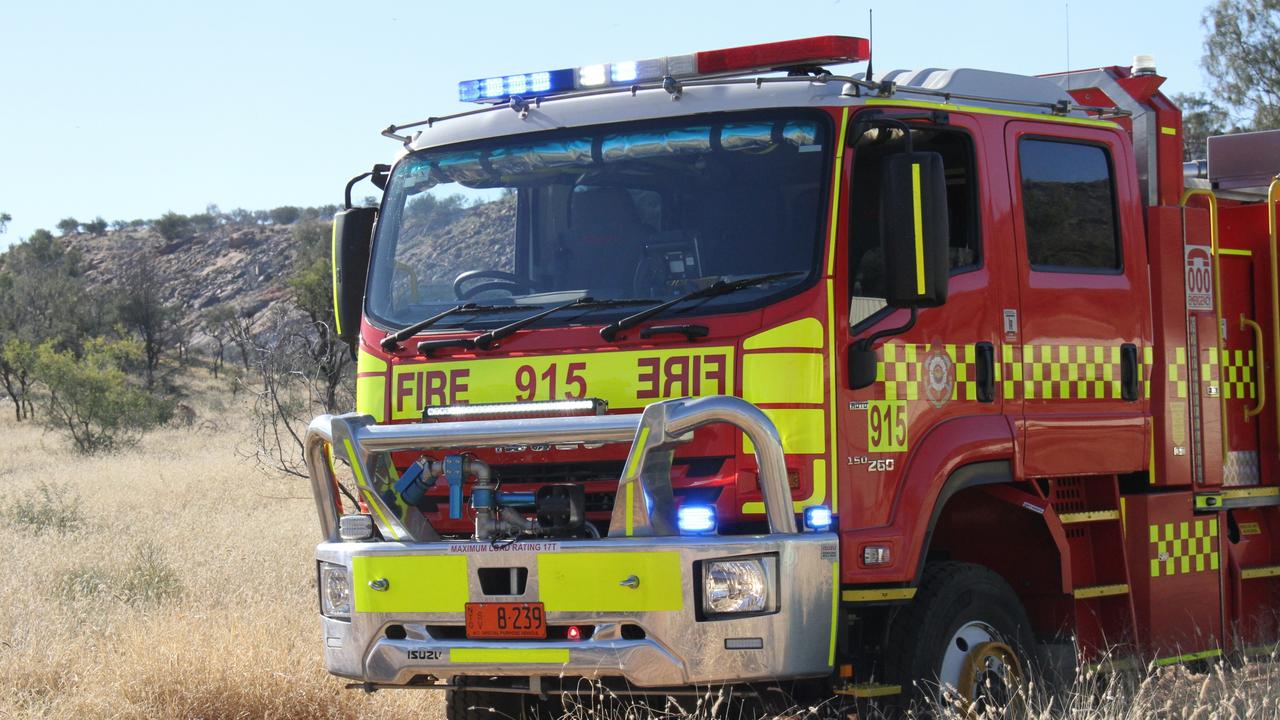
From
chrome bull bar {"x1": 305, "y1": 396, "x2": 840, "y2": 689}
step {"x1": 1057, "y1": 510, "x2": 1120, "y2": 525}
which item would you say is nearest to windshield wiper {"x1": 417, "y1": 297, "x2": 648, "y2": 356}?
chrome bull bar {"x1": 305, "y1": 396, "x2": 840, "y2": 689}

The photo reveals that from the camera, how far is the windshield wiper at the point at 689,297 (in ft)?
18.3

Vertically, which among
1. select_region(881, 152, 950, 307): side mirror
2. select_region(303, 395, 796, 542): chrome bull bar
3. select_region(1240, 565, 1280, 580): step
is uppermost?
select_region(881, 152, 950, 307): side mirror

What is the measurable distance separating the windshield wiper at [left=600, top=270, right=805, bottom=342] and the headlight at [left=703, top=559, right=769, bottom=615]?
93 centimetres

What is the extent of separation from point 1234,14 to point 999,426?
3314 centimetres

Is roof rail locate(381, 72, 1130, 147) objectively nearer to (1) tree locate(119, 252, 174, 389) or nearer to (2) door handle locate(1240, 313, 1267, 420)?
(2) door handle locate(1240, 313, 1267, 420)

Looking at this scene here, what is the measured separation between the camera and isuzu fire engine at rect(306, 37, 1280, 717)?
5.39m

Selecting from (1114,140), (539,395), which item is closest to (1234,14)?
(1114,140)

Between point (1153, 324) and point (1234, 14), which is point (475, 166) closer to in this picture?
point (1153, 324)

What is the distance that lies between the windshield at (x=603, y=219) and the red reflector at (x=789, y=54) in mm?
316

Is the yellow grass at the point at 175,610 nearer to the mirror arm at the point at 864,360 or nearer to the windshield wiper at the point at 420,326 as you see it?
the windshield wiper at the point at 420,326

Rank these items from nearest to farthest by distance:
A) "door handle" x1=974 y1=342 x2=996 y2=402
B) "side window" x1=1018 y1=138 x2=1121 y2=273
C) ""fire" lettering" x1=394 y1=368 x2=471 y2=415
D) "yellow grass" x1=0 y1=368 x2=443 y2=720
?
""fire" lettering" x1=394 y1=368 x2=471 y2=415
"door handle" x1=974 y1=342 x2=996 y2=402
"side window" x1=1018 y1=138 x2=1121 y2=273
"yellow grass" x1=0 y1=368 x2=443 y2=720

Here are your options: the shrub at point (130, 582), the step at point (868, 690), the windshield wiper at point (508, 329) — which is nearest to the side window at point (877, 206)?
the windshield wiper at point (508, 329)

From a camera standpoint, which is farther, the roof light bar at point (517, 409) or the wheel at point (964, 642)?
the wheel at point (964, 642)

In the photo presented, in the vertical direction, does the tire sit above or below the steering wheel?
below
